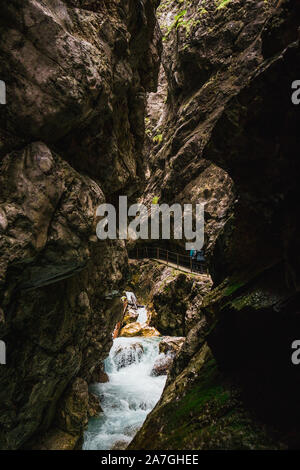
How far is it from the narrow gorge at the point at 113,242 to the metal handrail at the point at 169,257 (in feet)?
30.7

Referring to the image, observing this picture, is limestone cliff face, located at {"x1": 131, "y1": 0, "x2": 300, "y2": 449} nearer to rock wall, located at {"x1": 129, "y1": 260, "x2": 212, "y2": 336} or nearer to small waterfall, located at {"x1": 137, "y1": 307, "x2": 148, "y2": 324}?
rock wall, located at {"x1": 129, "y1": 260, "x2": 212, "y2": 336}

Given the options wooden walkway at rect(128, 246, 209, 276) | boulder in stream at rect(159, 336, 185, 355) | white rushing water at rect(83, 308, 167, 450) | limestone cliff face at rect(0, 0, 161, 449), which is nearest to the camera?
limestone cliff face at rect(0, 0, 161, 449)

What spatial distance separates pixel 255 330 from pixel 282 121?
277cm

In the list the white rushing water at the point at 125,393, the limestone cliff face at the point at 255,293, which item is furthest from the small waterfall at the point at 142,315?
the limestone cliff face at the point at 255,293

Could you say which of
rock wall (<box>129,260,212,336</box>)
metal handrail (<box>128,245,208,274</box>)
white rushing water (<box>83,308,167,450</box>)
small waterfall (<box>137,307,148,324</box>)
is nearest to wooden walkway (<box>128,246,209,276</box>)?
metal handrail (<box>128,245,208,274</box>)

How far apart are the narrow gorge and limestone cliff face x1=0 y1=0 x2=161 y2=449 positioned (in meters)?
0.03

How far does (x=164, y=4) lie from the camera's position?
103 ft

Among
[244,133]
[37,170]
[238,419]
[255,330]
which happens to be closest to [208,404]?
[238,419]

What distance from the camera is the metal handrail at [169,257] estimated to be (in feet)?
61.0

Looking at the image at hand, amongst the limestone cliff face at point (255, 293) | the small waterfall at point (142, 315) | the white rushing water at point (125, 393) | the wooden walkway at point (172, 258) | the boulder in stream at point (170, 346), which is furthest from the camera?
the small waterfall at point (142, 315)

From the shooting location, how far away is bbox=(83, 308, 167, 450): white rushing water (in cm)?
903

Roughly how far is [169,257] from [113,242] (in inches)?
534

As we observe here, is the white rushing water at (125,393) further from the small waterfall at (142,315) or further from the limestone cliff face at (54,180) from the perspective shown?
the small waterfall at (142,315)

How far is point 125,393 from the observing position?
476 inches
